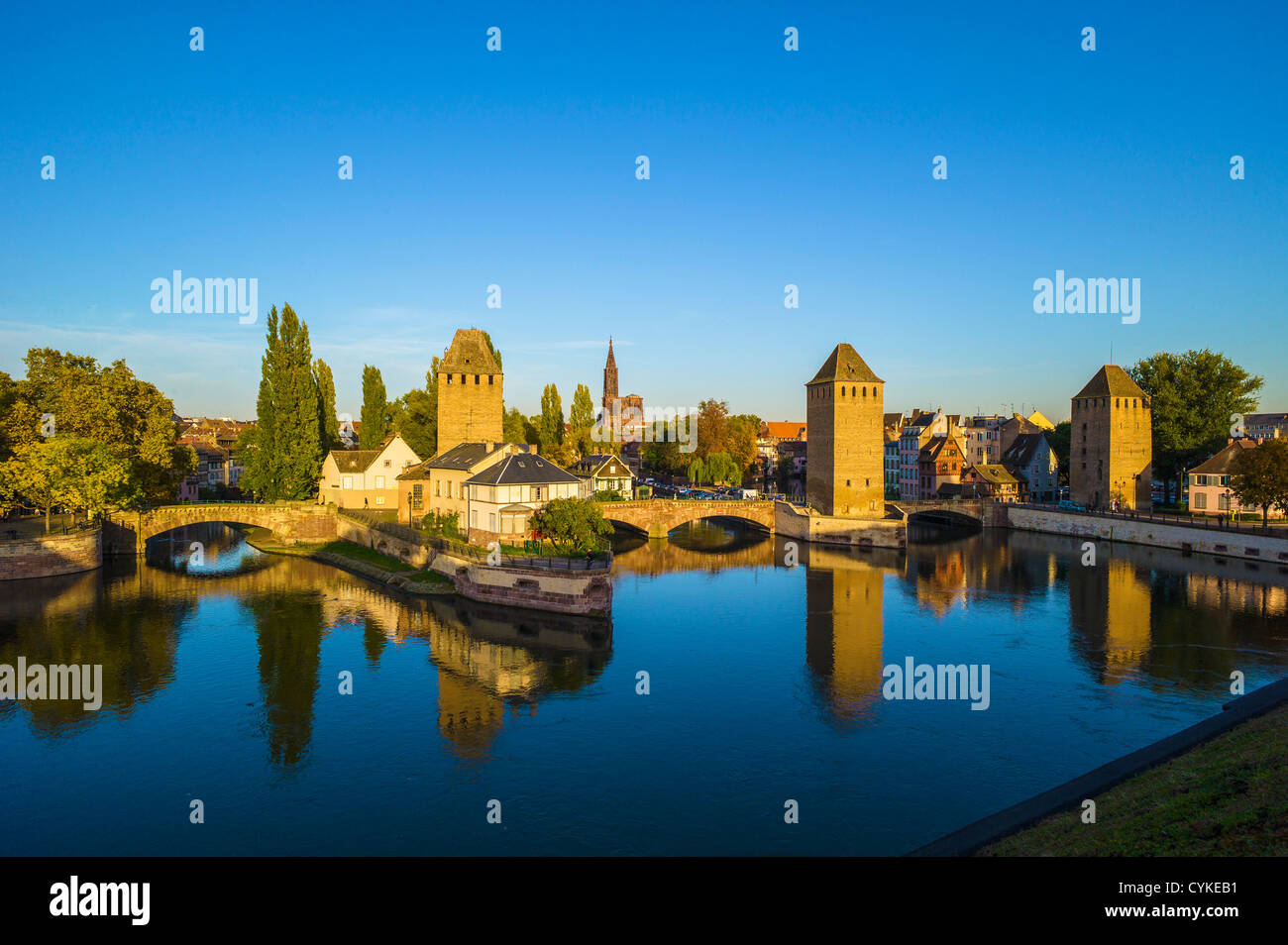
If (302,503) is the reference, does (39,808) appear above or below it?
below

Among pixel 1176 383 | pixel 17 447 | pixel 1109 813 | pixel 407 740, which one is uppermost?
pixel 1176 383

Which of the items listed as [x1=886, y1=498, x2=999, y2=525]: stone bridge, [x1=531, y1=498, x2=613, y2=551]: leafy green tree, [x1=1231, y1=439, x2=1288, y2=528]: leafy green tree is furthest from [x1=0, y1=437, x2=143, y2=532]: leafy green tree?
[x1=1231, y1=439, x2=1288, y2=528]: leafy green tree

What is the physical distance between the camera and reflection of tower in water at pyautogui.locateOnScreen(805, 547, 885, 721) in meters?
26.6

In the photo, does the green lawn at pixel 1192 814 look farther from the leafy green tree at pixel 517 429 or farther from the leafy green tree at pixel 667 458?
the leafy green tree at pixel 667 458

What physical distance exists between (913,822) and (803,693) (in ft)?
30.9

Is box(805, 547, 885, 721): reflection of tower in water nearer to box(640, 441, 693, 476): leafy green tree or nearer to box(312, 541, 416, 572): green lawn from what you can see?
box(312, 541, 416, 572): green lawn

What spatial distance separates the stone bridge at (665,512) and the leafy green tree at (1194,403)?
128ft

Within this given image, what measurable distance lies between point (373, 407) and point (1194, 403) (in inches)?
3057

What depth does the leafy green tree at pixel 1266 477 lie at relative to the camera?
173ft

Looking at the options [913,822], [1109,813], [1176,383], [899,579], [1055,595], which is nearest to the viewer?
[1109,813]

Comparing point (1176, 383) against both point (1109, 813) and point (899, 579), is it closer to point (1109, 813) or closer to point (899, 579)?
point (899, 579)
